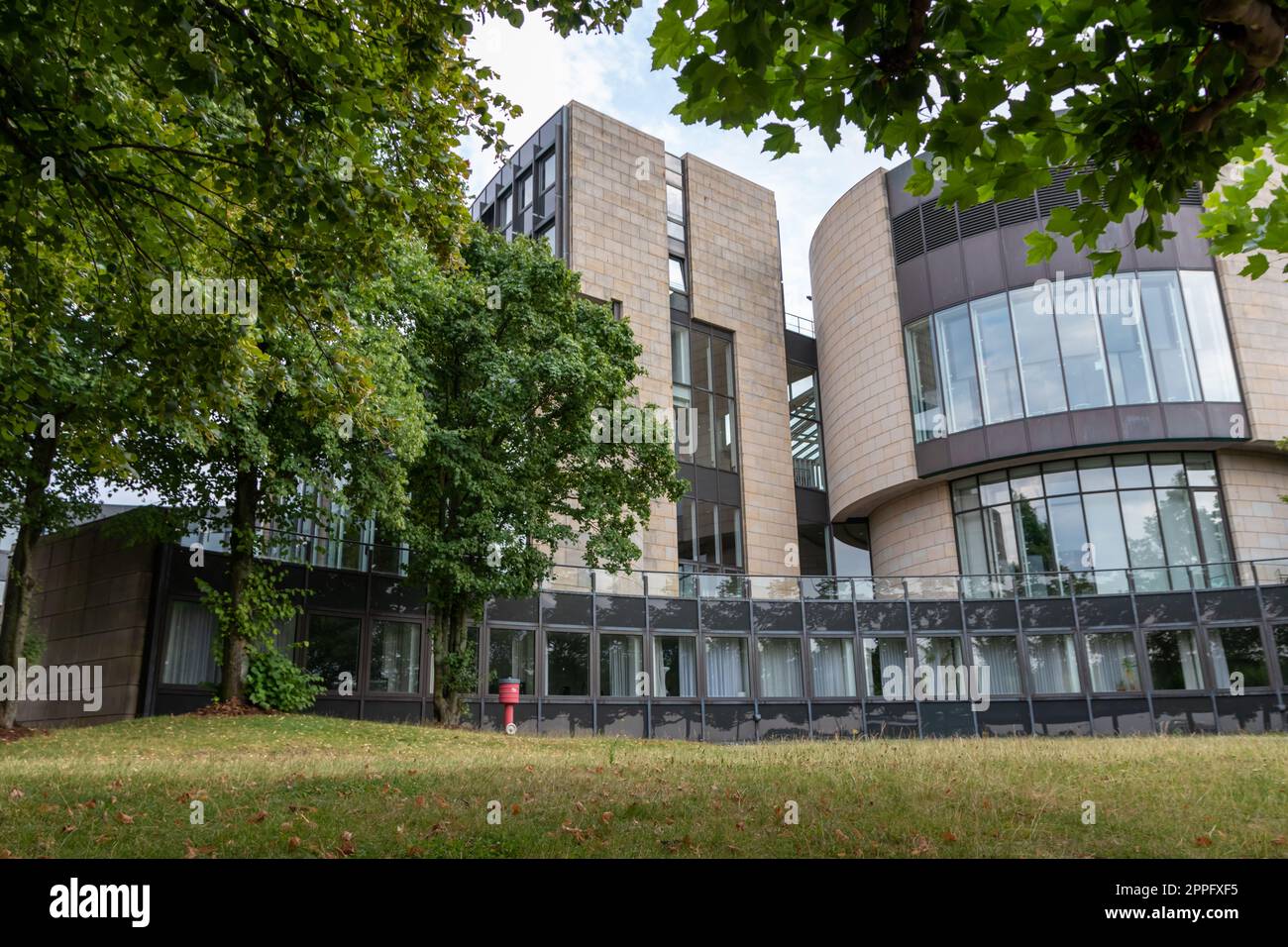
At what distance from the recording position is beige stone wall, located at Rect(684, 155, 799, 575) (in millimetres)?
35344

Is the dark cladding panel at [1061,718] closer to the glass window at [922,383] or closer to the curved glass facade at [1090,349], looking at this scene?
the curved glass facade at [1090,349]

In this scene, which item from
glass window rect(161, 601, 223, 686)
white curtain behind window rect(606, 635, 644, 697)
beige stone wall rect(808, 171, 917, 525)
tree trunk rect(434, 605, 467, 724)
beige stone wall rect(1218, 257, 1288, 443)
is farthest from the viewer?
beige stone wall rect(808, 171, 917, 525)

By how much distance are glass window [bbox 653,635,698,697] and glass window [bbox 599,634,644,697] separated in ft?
1.66

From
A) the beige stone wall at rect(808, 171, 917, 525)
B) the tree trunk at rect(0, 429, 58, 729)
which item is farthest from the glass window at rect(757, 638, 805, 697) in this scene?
the tree trunk at rect(0, 429, 58, 729)

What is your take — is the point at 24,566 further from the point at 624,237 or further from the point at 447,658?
the point at 624,237

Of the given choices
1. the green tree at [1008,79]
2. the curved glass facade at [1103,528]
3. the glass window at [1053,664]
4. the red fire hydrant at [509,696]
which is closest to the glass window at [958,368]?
the curved glass facade at [1103,528]

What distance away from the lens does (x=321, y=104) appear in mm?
7379

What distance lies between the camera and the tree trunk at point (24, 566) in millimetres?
18125

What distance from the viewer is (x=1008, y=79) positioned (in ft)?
16.6

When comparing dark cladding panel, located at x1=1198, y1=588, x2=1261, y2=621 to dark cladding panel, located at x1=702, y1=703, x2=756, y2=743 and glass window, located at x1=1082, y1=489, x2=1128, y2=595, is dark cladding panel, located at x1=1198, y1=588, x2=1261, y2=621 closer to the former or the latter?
glass window, located at x1=1082, y1=489, x2=1128, y2=595

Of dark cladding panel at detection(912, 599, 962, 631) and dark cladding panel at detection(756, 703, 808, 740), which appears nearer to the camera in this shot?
→ dark cladding panel at detection(756, 703, 808, 740)

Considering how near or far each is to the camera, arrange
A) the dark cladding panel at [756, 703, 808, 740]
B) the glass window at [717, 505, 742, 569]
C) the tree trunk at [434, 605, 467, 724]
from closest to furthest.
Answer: the tree trunk at [434, 605, 467, 724]
the dark cladding panel at [756, 703, 808, 740]
the glass window at [717, 505, 742, 569]

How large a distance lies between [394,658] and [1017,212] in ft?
80.1

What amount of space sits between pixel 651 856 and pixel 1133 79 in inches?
210
